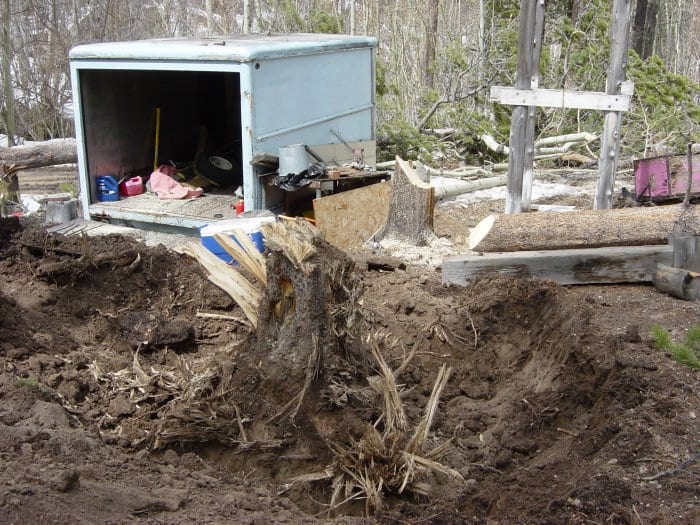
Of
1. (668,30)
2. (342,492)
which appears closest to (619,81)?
(342,492)

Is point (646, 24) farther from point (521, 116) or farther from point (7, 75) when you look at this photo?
point (7, 75)

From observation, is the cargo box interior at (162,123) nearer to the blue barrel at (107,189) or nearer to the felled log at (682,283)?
the blue barrel at (107,189)

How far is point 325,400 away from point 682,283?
3.11 m

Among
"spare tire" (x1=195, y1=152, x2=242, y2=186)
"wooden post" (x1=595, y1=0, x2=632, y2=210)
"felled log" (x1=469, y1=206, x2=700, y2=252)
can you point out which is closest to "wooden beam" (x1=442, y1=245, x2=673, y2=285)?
"felled log" (x1=469, y1=206, x2=700, y2=252)

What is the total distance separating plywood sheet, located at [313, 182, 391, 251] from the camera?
26.5 feet

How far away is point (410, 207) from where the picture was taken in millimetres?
7559

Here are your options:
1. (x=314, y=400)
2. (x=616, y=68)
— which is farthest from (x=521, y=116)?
(x=314, y=400)

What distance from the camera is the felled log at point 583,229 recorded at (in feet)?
20.8

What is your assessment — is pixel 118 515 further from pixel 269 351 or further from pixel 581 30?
pixel 581 30

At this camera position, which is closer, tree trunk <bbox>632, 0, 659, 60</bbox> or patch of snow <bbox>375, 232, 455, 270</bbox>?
patch of snow <bbox>375, 232, 455, 270</bbox>

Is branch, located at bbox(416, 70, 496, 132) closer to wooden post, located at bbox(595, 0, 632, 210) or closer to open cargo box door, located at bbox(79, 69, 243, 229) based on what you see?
open cargo box door, located at bbox(79, 69, 243, 229)

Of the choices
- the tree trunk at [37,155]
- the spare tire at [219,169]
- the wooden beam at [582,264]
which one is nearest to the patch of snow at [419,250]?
the wooden beam at [582,264]

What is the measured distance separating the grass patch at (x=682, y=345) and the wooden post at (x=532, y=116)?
11.4 feet

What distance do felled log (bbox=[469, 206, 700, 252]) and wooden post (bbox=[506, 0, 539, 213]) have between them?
5.76ft
